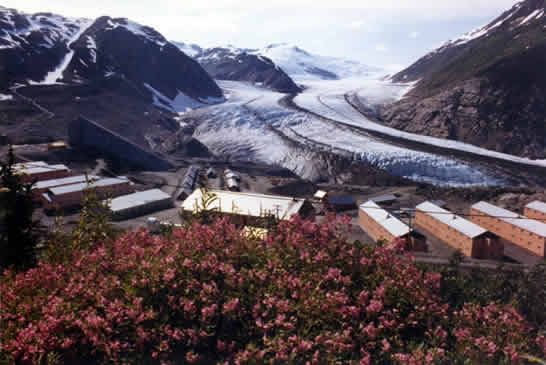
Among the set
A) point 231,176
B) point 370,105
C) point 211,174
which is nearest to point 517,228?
point 231,176

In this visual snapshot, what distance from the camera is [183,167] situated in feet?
142

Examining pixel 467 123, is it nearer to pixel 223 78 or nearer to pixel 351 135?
pixel 351 135

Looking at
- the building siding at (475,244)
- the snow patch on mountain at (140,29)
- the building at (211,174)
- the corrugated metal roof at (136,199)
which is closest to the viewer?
the building siding at (475,244)

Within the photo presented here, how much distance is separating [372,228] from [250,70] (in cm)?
11047

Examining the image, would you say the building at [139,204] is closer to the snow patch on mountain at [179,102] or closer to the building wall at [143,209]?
the building wall at [143,209]

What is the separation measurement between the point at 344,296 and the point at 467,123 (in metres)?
57.6

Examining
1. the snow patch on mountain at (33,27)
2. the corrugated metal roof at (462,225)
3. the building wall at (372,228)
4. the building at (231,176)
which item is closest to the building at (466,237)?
the corrugated metal roof at (462,225)

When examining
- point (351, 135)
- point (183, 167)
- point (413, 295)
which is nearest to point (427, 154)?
point (351, 135)

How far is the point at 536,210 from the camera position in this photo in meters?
25.8

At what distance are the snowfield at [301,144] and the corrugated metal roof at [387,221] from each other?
19047mm

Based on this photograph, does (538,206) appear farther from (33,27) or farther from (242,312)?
(33,27)

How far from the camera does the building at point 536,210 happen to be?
83.6ft

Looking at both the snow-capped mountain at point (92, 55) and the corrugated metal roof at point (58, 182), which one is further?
the snow-capped mountain at point (92, 55)

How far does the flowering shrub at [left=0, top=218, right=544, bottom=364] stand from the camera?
3.77 metres
